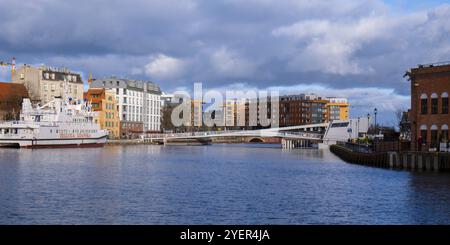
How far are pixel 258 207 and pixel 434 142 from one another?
101 ft

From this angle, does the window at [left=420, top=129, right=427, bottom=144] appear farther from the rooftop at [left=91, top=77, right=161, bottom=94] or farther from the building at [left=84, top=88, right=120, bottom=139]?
the rooftop at [left=91, top=77, right=161, bottom=94]

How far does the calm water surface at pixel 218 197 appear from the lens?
27875 mm

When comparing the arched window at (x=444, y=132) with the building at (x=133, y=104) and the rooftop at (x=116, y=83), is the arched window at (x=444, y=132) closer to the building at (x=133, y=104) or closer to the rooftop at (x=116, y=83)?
the building at (x=133, y=104)

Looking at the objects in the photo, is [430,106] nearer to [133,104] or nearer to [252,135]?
[252,135]

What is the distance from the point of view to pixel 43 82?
14212 centimetres

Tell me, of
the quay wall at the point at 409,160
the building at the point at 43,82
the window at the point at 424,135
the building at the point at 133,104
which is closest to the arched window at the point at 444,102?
the window at the point at 424,135

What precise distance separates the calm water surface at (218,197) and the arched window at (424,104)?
322 inches

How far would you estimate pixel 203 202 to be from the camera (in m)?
32.7

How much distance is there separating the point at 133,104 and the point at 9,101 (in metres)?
40.6

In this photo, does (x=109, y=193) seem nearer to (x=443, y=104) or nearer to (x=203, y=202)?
(x=203, y=202)

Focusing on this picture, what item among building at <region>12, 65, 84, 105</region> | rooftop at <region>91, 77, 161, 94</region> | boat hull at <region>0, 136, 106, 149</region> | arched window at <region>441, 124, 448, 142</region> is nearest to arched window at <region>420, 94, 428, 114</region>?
arched window at <region>441, 124, 448, 142</region>
